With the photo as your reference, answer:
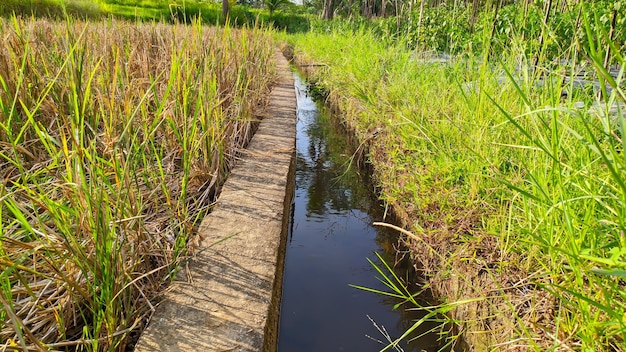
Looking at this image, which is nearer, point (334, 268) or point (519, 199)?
point (519, 199)

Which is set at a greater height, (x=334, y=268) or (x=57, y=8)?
(x=57, y=8)

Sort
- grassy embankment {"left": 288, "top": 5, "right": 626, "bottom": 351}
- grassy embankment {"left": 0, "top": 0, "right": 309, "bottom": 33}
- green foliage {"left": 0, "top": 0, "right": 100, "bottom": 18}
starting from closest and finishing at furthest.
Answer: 1. grassy embankment {"left": 288, "top": 5, "right": 626, "bottom": 351}
2. grassy embankment {"left": 0, "top": 0, "right": 309, "bottom": 33}
3. green foliage {"left": 0, "top": 0, "right": 100, "bottom": 18}

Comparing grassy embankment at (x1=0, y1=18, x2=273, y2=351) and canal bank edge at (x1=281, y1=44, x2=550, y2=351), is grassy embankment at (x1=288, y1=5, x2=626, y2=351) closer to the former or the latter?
canal bank edge at (x1=281, y1=44, x2=550, y2=351)

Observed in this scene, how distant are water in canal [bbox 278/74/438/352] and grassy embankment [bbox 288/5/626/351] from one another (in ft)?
0.80

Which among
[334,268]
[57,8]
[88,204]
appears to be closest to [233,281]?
[88,204]

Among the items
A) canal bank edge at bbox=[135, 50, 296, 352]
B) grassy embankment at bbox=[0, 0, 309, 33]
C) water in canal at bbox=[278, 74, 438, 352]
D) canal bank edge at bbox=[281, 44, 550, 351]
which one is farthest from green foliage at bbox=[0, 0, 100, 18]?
canal bank edge at bbox=[281, 44, 550, 351]

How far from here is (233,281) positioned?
4.34 feet

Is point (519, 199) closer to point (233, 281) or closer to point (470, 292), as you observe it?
point (470, 292)

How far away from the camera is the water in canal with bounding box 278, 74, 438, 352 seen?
1.71 metres

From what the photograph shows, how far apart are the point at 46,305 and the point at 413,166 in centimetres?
173

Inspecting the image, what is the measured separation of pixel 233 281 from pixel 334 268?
0.94m

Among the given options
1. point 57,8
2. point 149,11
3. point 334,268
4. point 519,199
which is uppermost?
point 149,11

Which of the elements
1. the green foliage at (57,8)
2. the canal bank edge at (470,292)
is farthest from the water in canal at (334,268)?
the green foliage at (57,8)

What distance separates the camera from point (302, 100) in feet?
19.9
